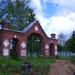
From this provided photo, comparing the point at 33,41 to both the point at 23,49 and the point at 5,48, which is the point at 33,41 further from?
the point at 5,48

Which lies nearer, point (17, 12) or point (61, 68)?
point (61, 68)

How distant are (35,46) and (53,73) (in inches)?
907

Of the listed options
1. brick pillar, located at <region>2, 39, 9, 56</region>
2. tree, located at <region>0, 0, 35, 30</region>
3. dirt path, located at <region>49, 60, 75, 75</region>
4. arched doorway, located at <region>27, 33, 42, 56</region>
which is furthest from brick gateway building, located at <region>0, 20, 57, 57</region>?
tree, located at <region>0, 0, 35, 30</region>

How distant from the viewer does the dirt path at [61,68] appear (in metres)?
31.1

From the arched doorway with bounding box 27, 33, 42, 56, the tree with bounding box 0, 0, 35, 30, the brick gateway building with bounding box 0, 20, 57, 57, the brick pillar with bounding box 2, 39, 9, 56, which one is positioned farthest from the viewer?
the tree with bounding box 0, 0, 35, 30

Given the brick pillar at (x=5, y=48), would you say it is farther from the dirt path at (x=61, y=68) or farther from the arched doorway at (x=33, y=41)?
the arched doorway at (x=33, y=41)

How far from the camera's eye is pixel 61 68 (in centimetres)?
3300

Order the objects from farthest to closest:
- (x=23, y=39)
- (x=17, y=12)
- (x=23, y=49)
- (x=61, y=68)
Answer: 1. (x=17, y=12)
2. (x=23, y=39)
3. (x=23, y=49)
4. (x=61, y=68)

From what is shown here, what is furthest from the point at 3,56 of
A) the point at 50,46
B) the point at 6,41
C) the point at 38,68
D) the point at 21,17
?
the point at 21,17

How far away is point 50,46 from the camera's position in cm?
3997

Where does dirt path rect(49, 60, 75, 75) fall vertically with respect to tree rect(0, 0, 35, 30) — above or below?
below

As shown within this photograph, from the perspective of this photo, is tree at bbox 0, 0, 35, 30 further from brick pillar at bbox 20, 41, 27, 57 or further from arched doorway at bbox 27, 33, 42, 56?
brick pillar at bbox 20, 41, 27, 57

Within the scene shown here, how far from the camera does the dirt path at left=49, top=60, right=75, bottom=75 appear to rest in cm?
3113

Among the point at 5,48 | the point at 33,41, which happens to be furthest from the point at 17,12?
the point at 5,48
